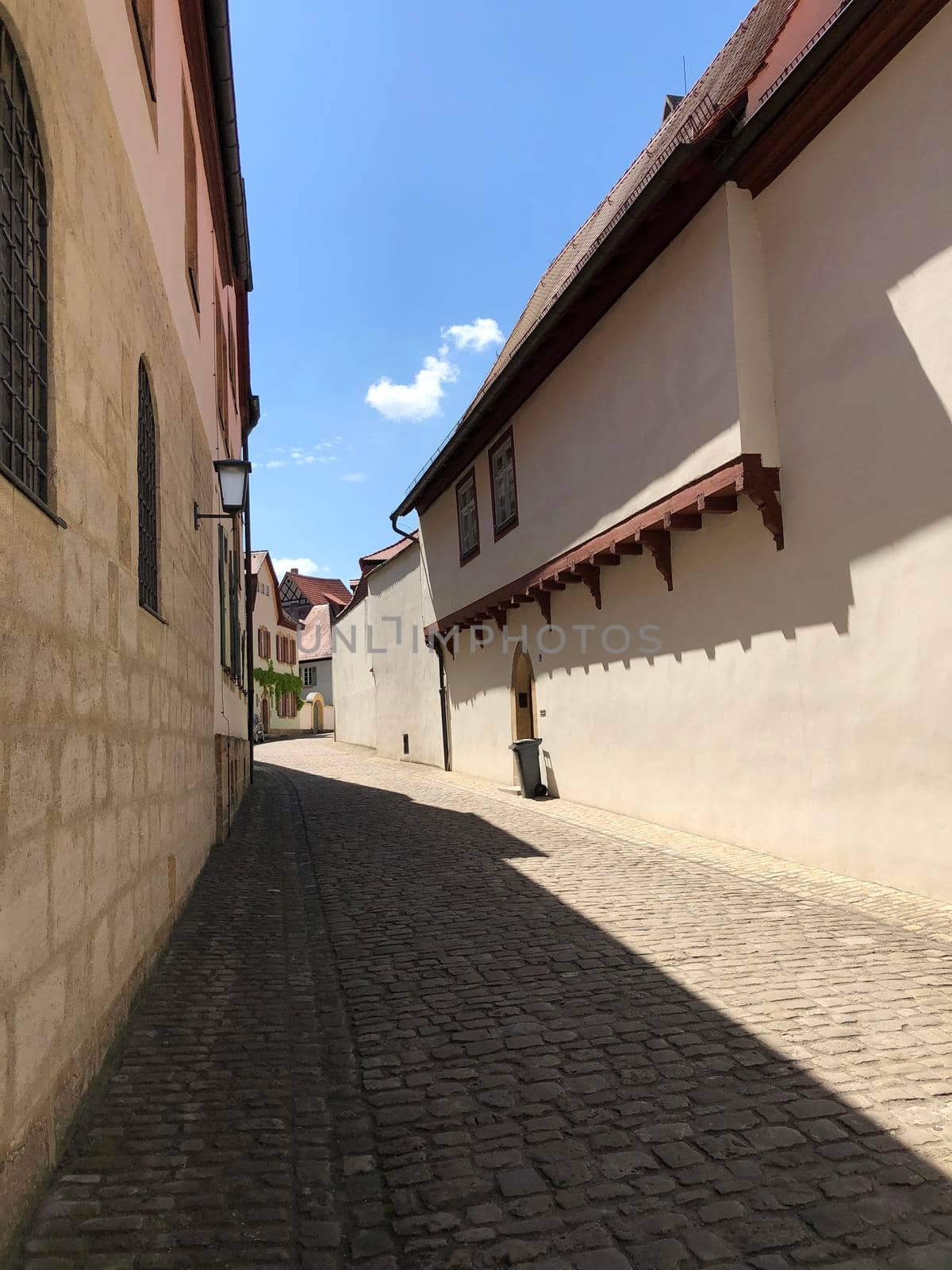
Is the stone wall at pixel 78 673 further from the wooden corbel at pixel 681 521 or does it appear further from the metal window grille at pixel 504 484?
the metal window grille at pixel 504 484

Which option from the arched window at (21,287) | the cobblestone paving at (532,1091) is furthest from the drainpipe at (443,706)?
the arched window at (21,287)

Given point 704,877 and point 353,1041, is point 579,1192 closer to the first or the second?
point 353,1041

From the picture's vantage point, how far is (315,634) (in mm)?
56062

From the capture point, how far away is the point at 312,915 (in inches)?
261

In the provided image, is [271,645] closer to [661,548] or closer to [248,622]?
[248,622]

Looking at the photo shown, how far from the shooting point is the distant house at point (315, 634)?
49397 mm

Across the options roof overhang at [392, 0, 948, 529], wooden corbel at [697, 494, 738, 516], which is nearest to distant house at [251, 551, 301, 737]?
roof overhang at [392, 0, 948, 529]

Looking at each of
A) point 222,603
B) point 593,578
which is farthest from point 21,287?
point 593,578

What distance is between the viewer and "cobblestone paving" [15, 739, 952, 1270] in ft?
8.58

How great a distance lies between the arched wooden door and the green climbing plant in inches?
1059

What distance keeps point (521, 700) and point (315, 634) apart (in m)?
41.7

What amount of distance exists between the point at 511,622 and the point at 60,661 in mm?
12805

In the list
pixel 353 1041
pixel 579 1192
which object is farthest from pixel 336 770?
pixel 579 1192

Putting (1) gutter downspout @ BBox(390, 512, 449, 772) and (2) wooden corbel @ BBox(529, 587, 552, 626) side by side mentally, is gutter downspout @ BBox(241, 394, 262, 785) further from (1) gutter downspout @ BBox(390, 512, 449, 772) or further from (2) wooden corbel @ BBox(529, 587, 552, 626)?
(2) wooden corbel @ BBox(529, 587, 552, 626)
